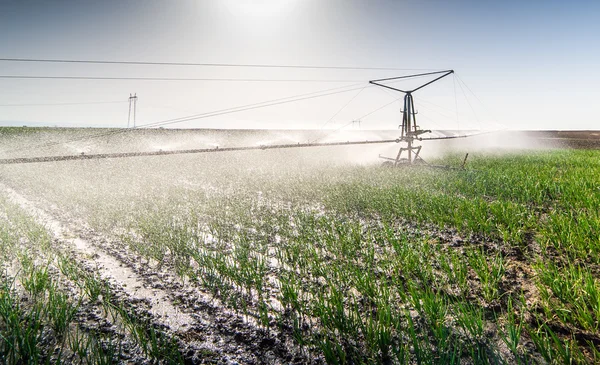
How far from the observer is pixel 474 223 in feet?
19.8

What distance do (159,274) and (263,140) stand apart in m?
48.8

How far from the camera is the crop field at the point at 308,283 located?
2758mm

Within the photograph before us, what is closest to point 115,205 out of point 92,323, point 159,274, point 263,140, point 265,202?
point 265,202

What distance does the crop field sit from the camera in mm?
2758

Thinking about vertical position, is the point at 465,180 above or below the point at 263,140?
below

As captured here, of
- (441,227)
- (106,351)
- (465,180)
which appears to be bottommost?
(106,351)

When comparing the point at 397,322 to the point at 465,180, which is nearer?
the point at 397,322

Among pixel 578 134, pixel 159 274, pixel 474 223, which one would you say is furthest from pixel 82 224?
pixel 578 134

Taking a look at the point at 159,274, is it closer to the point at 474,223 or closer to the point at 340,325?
the point at 340,325

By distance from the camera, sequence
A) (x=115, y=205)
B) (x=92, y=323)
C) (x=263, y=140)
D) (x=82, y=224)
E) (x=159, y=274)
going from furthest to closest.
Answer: (x=263, y=140)
(x=115, y=205)
(x=82, y=224)
(x=159, y=274)
(x=92, y=323)

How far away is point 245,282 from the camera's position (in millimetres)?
4215

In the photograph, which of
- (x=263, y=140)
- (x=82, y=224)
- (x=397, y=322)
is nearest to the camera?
(x=397, y=322)

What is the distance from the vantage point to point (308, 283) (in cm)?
419

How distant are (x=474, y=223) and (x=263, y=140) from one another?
48314 millimetres
